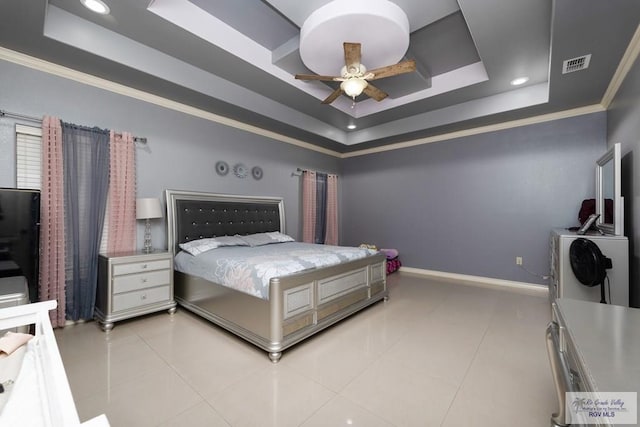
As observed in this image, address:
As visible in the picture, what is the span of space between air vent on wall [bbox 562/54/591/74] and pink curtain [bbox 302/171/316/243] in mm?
3759

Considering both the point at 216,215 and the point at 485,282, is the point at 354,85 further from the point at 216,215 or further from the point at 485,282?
the point at 485,282

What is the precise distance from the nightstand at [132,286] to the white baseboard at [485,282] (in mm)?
4030

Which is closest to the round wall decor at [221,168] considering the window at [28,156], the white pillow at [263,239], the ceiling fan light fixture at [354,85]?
the white pillow at [263,239]

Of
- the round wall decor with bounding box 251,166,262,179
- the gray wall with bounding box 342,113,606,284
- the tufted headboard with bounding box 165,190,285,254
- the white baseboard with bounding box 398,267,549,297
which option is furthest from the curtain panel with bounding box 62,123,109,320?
the white baseboard with bounding box 398,267,549,297

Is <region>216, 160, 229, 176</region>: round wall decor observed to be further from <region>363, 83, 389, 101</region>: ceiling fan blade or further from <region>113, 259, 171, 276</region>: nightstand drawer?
<region>363, 83, 389, 101</region>: ceiling fan blade

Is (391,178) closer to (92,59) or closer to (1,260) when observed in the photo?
(92,59)

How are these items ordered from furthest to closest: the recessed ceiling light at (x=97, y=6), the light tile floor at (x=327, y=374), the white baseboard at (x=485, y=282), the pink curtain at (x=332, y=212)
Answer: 1. the pink curtain at (x=332, y=212)
2. the white baseboard at (x=485, y=282)
3. the recessed ceiling light at (x=97, y=6)
4. the light tile floor at (x=327, y=374)

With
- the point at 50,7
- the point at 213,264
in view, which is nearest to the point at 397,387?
the point at 213,264

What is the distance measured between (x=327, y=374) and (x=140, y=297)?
213 centimetres

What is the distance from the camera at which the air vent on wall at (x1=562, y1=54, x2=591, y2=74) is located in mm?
2446

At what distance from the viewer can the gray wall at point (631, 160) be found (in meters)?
2.38

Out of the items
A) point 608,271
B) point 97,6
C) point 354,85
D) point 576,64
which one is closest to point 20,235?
point 97,6

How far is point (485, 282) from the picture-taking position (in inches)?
170

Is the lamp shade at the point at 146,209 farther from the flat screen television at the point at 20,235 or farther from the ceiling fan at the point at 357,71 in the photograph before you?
the ceiling fan at the point at 357,71
